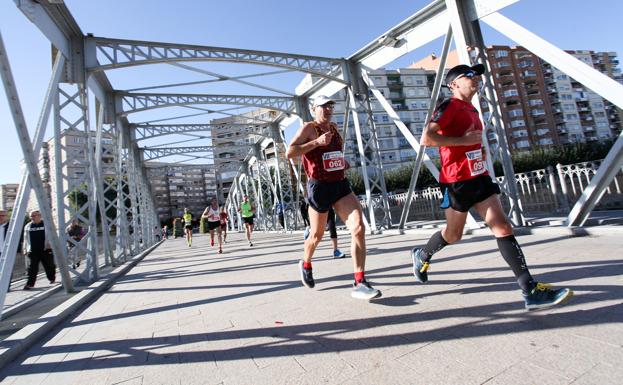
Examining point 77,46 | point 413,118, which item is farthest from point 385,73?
point 77,46

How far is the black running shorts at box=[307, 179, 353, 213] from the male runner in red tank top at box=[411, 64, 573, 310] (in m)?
0.96

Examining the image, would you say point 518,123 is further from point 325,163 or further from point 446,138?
point 446,138

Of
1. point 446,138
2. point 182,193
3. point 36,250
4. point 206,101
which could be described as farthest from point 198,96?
point 182,193

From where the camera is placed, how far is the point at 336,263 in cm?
560

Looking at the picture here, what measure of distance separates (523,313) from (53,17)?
8.43 m

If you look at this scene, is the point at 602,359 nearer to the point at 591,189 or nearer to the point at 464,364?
the point at 464,364

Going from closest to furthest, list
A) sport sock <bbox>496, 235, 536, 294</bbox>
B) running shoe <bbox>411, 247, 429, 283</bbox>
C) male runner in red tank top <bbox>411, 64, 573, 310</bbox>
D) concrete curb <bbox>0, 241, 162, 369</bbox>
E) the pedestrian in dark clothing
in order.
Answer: sport sock <bbox>496, 235, 536, 294</bbox>
male runner in red tank top <bbox>411, 64, 573, 310</bbox>
concrete curb <bbox>0, 241, 162, 369</bbox>
running shoe <bbox>411, 247, 429, 283</bbox>
the pedestrian in dark clothing

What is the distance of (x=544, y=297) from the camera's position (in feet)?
7.79

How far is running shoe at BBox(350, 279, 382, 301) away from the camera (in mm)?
3049

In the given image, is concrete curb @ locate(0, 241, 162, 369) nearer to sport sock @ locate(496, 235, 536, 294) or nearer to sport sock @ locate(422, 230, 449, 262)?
sport sock @ locate(422, 230, 449, 262)

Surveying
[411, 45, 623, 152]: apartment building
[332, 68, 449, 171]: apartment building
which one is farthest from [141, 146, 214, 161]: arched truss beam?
[411, 45, 623, 152]: apartment building

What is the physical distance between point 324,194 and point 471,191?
1.30 m

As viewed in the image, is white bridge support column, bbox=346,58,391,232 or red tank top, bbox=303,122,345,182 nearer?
red tank top, bbox=303,122,345,182

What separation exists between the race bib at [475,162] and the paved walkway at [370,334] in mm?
966
